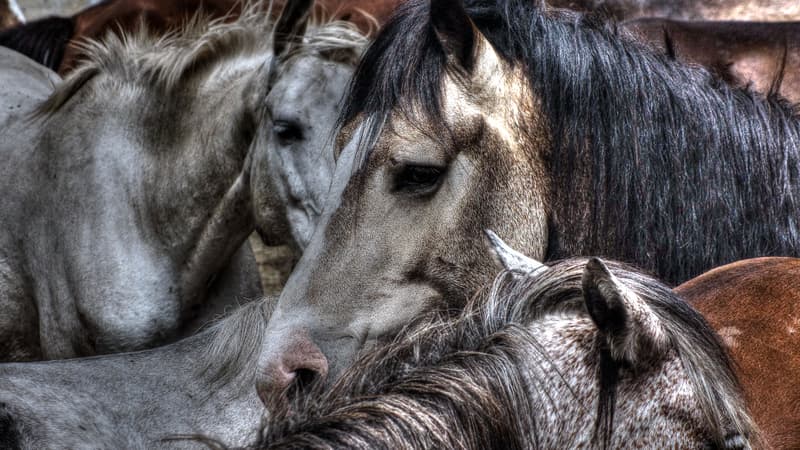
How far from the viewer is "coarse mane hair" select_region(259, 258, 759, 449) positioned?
1.05 meters

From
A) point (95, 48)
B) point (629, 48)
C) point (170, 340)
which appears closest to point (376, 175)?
point (629, 48)

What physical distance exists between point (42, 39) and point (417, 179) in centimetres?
315

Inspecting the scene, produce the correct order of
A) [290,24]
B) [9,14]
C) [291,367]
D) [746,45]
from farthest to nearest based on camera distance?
[9,14] < [746,45] < [290,24] < [291,367]

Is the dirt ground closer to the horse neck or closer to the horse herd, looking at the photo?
the horse herd

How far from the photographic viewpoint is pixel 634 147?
2006 mm

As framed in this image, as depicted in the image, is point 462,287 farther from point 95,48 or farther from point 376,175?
point 95,48

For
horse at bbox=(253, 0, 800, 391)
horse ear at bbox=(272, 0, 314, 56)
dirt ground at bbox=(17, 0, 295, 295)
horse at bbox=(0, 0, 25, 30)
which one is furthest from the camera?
horse at bbox=(0, 0, 25, 30)

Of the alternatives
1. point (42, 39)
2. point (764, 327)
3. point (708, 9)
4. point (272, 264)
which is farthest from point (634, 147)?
point (42, 39)

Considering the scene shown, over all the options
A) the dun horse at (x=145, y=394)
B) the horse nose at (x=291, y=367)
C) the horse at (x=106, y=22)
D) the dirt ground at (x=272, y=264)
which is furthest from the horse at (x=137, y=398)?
the horse at (x=106, y=22)

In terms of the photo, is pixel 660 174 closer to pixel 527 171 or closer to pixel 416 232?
pixel 527 171

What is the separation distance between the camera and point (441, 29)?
2018mm

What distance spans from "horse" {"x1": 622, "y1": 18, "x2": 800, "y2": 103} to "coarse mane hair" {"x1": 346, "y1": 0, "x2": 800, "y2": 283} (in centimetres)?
137

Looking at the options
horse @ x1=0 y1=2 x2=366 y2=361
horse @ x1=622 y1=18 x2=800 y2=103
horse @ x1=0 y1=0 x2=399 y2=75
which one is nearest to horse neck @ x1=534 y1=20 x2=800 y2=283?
horse @ x1=0 y1=2 x2=366 y2=361

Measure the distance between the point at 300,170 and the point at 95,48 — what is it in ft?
3.82
